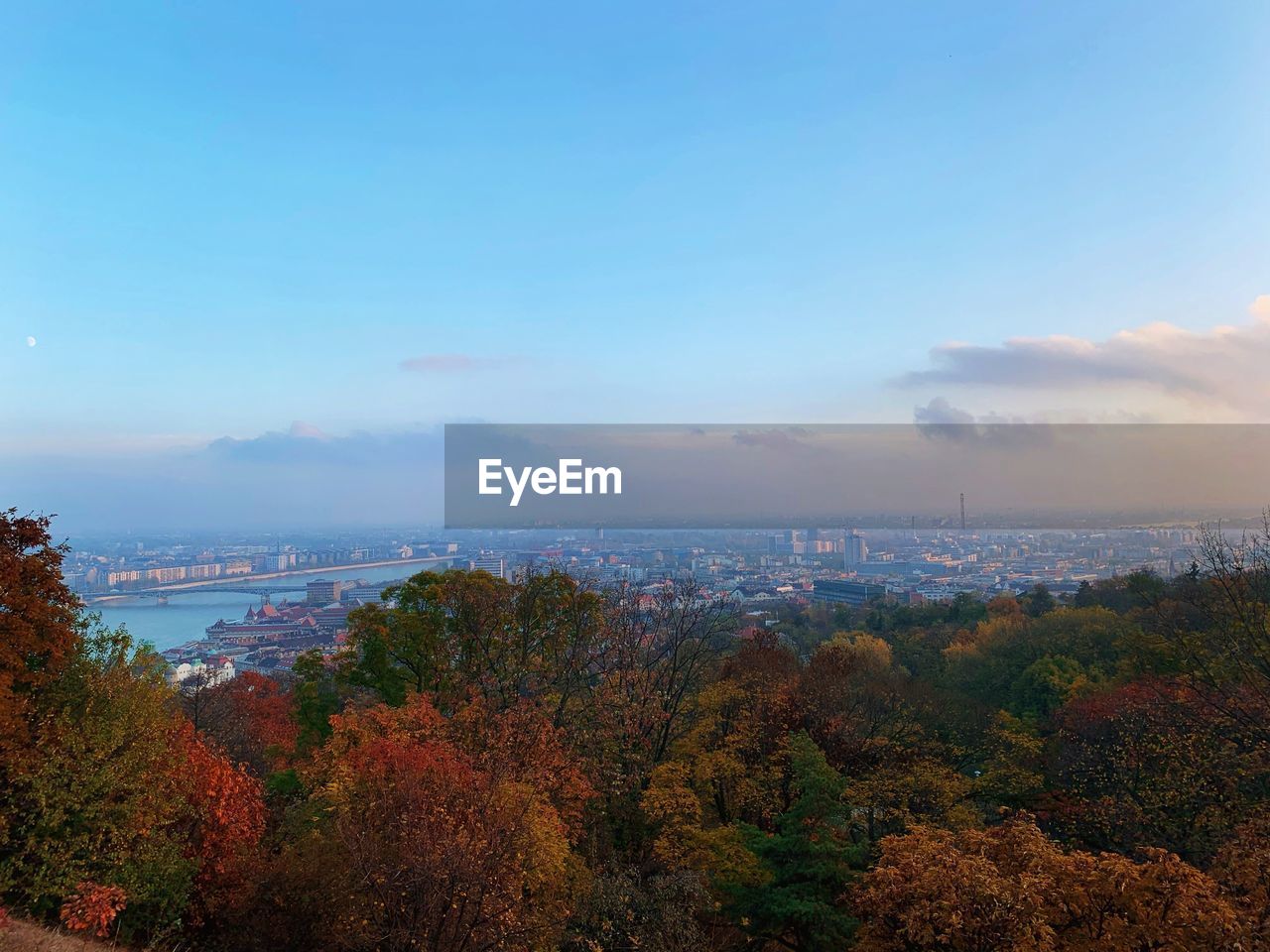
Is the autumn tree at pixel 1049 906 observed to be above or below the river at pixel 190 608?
above

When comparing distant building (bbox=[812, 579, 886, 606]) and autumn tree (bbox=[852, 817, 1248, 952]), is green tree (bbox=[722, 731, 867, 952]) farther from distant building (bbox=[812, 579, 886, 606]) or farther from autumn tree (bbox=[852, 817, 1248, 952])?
distant building (bbox=[812, 579, 886, 606])

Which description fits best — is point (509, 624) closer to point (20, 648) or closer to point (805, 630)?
point (20, 648)

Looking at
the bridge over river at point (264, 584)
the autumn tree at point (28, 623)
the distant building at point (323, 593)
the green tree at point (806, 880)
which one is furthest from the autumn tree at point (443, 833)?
the distant building at point (323, 593)

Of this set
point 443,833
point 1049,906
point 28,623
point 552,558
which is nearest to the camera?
point 1049,906

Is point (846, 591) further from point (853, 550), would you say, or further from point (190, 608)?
point (190, 608)

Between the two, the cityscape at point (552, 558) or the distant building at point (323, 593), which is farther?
the distant building at point (323, 593)

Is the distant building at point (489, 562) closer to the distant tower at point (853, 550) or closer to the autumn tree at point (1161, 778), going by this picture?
the autumn tree at point (1161, 778)

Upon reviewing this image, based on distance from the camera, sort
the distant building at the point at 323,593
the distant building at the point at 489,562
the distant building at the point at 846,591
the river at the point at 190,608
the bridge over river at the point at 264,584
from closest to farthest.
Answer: the distant building at the point at 489,562
the river at the point at 190,608
the distant building at the point at 323,593
the bridge over river at the point at 264,584
the distant building at the point at 846,591

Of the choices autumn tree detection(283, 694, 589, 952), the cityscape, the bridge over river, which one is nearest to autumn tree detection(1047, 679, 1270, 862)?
autumn tree detection(283, 694, 589, 952)

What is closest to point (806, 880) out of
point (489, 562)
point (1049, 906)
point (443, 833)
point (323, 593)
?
point (1049, 906)
